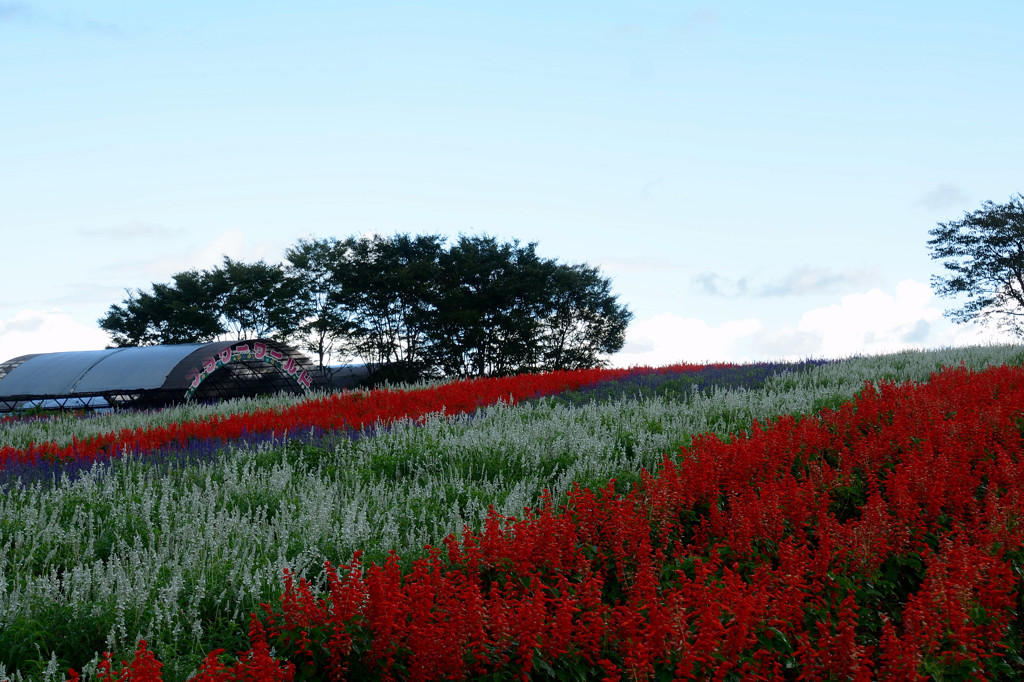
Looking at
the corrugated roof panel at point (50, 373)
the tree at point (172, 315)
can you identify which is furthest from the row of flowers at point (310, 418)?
the tree at point (172, 315)

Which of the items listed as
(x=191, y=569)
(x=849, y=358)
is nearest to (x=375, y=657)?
(x=191, y=569)

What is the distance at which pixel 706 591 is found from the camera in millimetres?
3861

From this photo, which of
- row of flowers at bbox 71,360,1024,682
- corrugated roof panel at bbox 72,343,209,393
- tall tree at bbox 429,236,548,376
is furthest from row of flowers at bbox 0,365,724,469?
tall tree at bbox 429,236,548,376

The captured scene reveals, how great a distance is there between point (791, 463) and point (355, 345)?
34300 mm

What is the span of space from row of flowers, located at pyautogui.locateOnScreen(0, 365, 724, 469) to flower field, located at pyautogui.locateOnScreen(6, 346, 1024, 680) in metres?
0.34

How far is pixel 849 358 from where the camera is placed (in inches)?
770

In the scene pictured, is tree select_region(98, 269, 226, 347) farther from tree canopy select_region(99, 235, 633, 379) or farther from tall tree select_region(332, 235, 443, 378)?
tall tree select_region(332, 235, 443, 378)

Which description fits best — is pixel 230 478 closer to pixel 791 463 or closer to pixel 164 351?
pixel 791 463

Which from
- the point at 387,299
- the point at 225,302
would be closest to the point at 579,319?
the point at 387,299

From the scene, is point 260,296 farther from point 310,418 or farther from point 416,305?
point 310,418

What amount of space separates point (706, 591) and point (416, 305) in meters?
35.4

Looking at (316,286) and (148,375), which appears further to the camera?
(316,286)

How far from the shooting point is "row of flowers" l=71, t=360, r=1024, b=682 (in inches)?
139

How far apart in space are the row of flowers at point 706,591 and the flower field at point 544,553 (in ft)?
0.07
